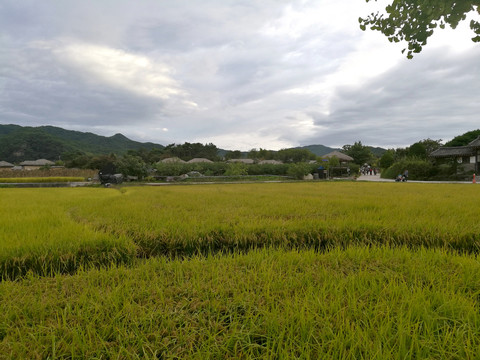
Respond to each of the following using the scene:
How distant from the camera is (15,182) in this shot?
14.8 metres

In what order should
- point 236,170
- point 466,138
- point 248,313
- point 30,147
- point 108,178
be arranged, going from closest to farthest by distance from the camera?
1. point 248,313
2. point 108,178
3. point 236,170
4. point 466,138
5. point 30,147

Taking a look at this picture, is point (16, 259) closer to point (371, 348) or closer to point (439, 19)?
point (371, 348)

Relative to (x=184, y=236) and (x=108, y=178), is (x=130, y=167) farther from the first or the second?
(x=184, y=236)

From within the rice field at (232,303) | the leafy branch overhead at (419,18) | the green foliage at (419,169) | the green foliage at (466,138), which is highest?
the green foliage at (466,138)

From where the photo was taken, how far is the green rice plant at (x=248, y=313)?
1.01 meters

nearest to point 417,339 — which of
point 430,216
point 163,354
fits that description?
point 163,354

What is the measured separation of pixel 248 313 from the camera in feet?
4.10

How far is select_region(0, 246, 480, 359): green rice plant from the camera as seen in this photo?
1007mm

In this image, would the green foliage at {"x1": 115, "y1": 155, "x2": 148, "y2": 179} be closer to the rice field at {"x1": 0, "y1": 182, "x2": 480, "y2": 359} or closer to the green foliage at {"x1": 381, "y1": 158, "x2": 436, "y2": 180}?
the rice field at {"x1": 0, "y1": 182, "x2": 480, "y2": 359}

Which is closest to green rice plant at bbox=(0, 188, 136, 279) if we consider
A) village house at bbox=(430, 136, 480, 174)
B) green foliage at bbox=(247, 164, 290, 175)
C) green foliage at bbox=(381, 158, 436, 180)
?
green foliage at bbox=(247, 164, 290, 175)

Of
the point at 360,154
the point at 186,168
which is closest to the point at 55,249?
the point at 186,168

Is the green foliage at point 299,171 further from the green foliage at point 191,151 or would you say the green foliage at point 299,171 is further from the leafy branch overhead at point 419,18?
the green foliage at point 191,151

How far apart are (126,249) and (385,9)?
211 inches

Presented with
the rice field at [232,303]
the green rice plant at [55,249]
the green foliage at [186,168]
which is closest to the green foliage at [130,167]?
the green foliage at [186,168]
